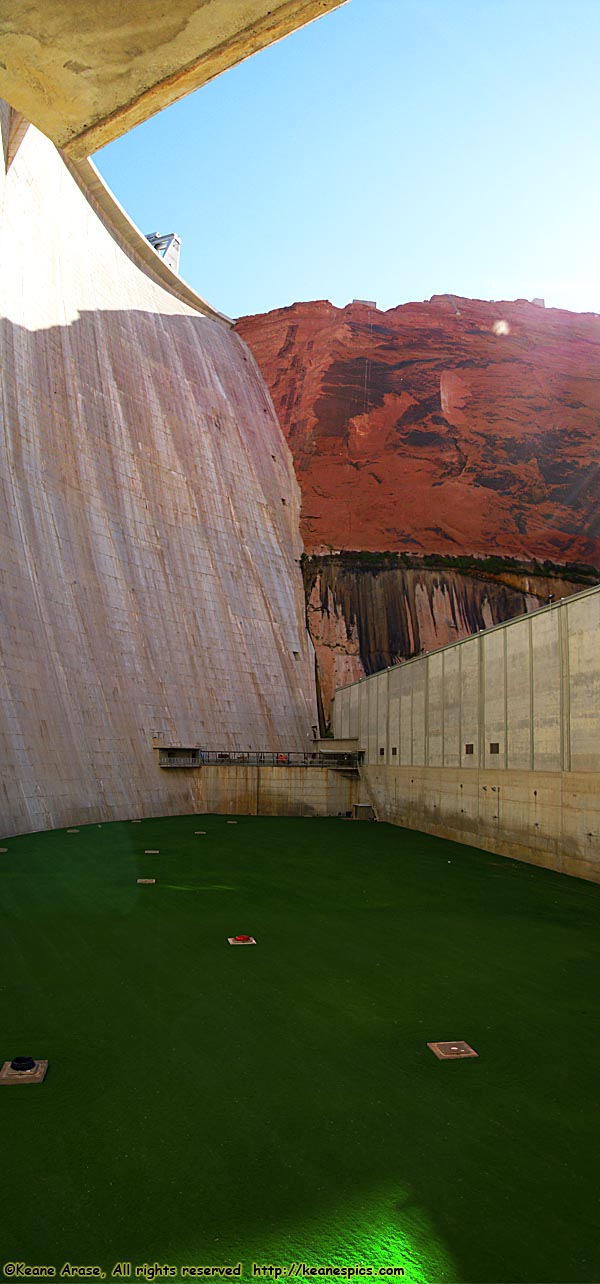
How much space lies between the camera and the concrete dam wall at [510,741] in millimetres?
12289

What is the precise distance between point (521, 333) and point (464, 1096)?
44.5m

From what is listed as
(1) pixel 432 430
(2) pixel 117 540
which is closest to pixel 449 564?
(1) pixel 432 430

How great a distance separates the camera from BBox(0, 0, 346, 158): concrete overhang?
6.90 feet

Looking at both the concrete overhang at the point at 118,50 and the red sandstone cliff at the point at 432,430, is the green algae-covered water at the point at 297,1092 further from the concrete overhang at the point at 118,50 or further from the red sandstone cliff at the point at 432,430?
the red sandstone cliff at the point at 432,430

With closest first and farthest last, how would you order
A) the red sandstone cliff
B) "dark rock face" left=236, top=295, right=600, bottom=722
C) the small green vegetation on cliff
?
1. "dark rock face" left=236, top=295, right=600, bottom=722
2. the small green vegetation on cliff
3. the red sandstone cliff

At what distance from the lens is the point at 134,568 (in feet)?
71.4

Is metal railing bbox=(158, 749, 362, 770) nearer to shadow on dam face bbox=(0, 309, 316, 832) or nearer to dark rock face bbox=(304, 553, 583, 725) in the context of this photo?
shadow on dam face bbox=(0, 309, 316, 832)

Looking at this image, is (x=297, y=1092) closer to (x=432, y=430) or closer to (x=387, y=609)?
(x=387, y=609)

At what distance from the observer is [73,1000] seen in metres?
5.54

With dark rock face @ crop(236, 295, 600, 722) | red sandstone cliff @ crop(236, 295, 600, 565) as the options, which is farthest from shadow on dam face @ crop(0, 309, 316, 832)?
red sandstone cliff @ crop(236, 295, 600, 565)

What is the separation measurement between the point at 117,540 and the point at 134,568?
931mm

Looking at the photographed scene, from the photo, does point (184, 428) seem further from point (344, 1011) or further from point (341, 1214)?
point (341, 1214)

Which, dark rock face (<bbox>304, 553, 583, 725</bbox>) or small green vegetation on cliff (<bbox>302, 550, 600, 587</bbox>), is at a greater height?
small green vegetation on cliff (<bbox>302, 550, 600, 587</bbox>)

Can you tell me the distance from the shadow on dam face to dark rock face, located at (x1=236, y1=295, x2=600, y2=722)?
2796mm
